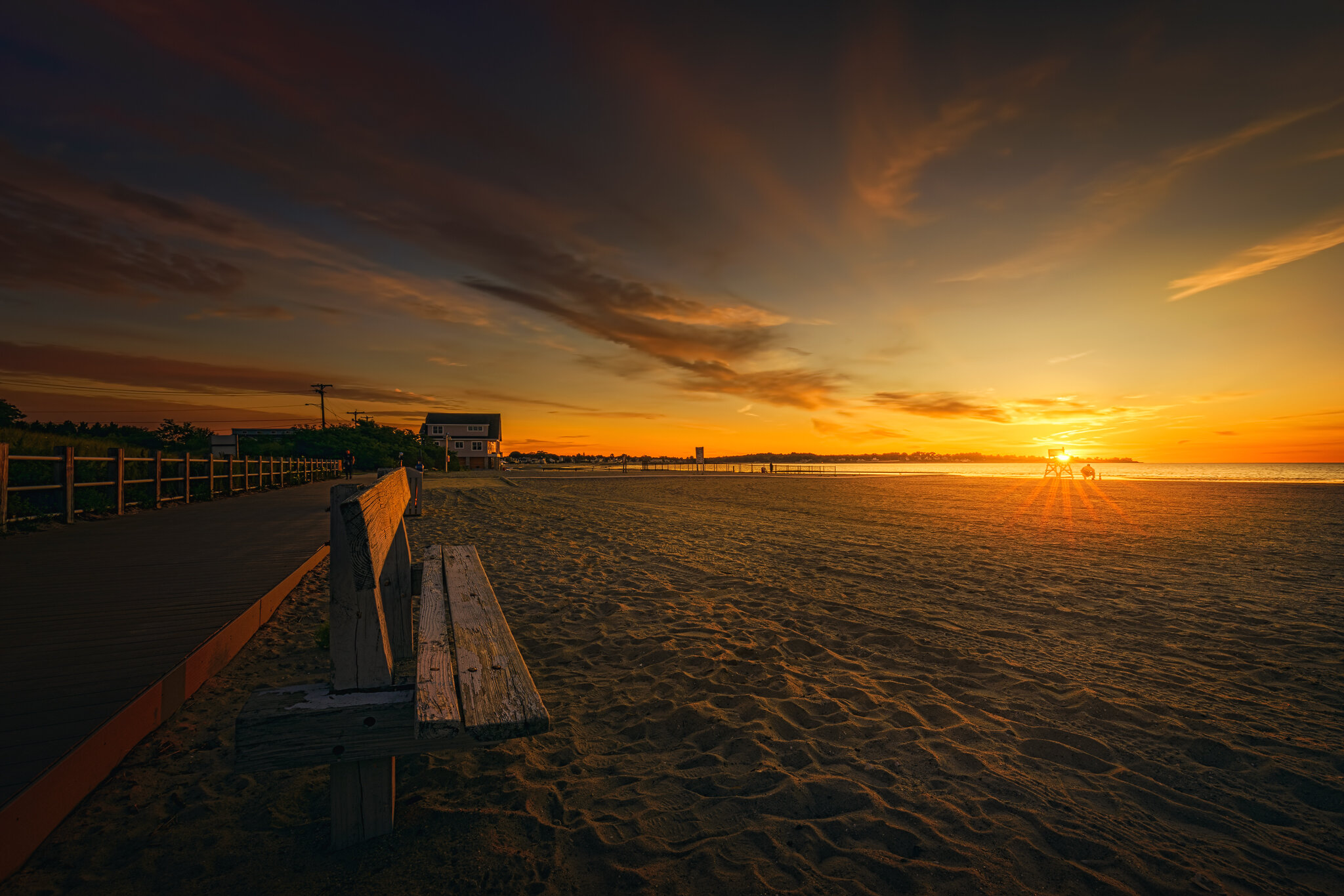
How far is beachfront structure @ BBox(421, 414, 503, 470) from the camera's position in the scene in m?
82.2

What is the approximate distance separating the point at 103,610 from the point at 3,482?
747 centimetres

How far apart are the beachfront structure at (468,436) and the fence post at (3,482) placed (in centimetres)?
7299

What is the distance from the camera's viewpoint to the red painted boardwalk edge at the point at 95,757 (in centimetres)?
224

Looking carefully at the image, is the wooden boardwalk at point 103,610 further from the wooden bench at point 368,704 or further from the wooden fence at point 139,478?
the wooden bench at point 368,704

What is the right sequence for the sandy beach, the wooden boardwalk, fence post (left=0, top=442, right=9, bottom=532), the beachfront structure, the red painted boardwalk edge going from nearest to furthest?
the red painted boardwalk edge → the sandy beach → the wooden boardwalk → fence post (left=0, top=442, right=9, bottom=532) → the beachfront structure

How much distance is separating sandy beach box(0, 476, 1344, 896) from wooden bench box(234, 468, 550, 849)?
339 mm

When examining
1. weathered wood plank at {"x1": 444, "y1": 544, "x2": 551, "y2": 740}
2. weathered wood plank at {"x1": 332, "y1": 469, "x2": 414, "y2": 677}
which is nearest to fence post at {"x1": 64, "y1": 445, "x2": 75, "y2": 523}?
weathered wood plank at {"x1": 332, "y1": 469, "x2": 414, "y2": 677}

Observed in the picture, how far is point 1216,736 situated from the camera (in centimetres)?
353

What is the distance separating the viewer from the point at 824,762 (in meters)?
3.25

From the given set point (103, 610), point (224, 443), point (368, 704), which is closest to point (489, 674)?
point (368, 704)

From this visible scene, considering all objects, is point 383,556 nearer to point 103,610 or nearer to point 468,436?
point 103,610

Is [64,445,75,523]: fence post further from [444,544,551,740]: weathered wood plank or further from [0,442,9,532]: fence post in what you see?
[444,544,551,740]: weathered wood plank

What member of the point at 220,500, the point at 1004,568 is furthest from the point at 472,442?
the point at 1004,568

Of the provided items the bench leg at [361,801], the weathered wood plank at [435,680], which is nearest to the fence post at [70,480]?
the weathered wood plank at [435,680]
